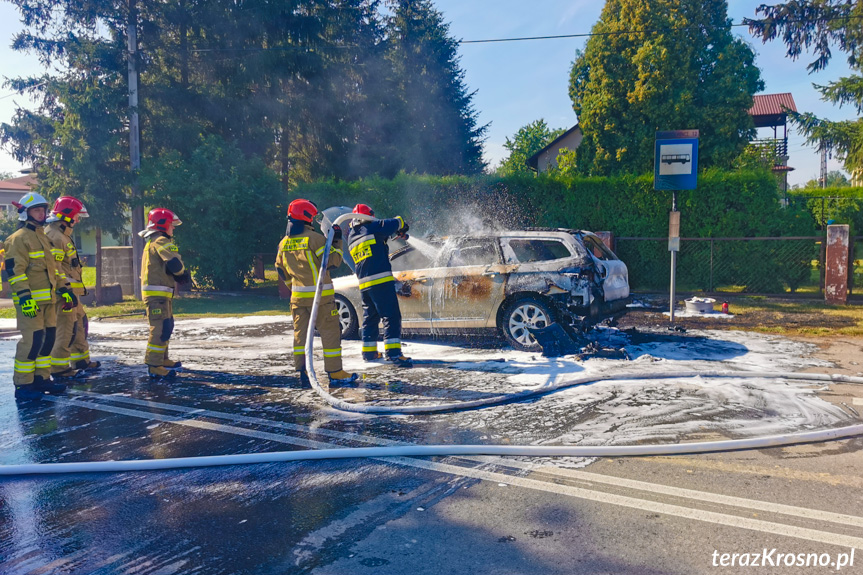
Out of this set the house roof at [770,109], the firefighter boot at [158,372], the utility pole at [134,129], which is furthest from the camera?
the house roof at [770,109]

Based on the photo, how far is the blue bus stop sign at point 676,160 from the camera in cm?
1010

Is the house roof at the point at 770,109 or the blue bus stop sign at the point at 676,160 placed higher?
the house roof at the point at 770,109

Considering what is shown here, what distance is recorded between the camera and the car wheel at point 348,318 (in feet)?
30.5

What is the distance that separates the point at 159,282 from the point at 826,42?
61.8 ft

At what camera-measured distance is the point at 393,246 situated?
376 inches

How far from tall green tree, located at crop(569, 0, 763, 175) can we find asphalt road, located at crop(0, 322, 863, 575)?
1724 centimetres

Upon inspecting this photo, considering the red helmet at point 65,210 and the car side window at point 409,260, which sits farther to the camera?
the car side window at point 409,260

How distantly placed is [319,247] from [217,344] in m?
4.00

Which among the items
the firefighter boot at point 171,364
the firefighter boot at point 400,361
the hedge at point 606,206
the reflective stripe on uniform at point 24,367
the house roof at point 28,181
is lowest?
the firefighter boot at point 171,364

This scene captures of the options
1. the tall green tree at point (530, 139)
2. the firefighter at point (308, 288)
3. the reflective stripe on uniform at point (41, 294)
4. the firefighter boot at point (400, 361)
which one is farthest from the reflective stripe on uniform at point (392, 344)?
the tall green tree at point (530, 139)

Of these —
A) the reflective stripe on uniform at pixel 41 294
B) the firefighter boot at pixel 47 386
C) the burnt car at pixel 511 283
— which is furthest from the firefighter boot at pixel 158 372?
the burnt car at pixel 511 283

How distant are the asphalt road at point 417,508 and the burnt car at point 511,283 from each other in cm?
280

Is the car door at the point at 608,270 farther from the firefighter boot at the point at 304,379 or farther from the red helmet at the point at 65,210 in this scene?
the red helmet at the point at 65,210

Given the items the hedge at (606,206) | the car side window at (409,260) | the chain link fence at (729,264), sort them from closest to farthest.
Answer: the car side window at (409,260), the chain link fence at (729,264), the hedge at (606,206)
